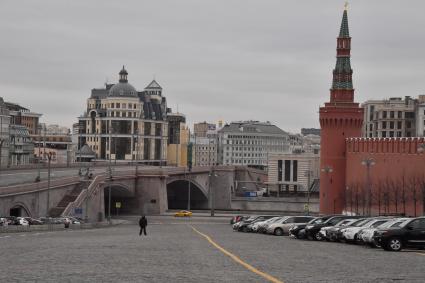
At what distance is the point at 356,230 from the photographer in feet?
124

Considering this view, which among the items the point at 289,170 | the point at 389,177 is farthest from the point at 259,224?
the point at 289,170

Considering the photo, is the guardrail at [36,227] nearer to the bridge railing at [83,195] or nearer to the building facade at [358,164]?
the bridge railing at [83,195]

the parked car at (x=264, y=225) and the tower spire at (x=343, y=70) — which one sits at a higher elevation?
the tower spire at (x=343, y=70)

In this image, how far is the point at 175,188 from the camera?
495 ft

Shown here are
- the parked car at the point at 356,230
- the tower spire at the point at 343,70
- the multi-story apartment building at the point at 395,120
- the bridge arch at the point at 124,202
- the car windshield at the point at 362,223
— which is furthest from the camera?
the multi-story apartment building at the point at 395,120

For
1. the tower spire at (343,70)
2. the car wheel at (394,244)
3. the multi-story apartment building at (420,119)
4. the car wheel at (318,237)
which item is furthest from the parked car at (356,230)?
the multi-story apartment building at (420,119)

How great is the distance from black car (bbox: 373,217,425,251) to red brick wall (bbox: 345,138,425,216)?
50196mm

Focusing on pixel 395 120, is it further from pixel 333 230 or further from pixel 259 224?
pixel 333 230

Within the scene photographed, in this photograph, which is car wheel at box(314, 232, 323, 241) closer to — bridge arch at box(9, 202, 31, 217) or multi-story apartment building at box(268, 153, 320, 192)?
bridge arch at box(9, 202, 31, 217)

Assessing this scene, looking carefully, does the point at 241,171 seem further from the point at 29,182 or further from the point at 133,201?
the point at 29,182

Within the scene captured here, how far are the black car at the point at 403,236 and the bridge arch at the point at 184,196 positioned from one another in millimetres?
114199

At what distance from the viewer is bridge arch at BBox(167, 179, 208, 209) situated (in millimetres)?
148000

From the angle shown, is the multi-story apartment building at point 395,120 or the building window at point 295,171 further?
the building window at point 295,171

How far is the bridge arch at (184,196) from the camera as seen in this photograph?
148000mm
